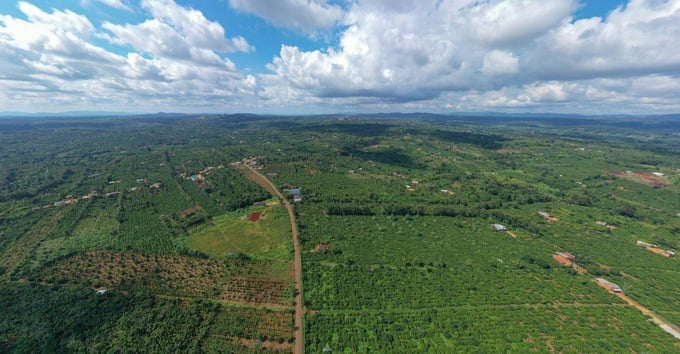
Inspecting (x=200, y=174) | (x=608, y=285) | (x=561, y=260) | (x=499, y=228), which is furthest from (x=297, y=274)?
(x=200, y=174)

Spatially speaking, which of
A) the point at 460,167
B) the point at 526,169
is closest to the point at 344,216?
the point at 460,167

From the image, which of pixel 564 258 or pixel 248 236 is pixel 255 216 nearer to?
pixel 248 236

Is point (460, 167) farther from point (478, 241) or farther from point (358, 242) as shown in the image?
point (358, 242)

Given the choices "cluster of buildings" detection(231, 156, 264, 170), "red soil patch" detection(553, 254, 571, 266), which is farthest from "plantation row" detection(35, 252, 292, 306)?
"cluster of buildings" detection(231, 156, 264, 170)

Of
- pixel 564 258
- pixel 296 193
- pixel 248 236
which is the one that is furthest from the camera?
pixel 296 193

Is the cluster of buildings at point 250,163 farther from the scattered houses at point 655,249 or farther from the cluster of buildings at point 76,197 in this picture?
the scattered houses at point 655,249

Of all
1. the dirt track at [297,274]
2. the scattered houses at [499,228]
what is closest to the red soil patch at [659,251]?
the scattered houses at [499,228]
